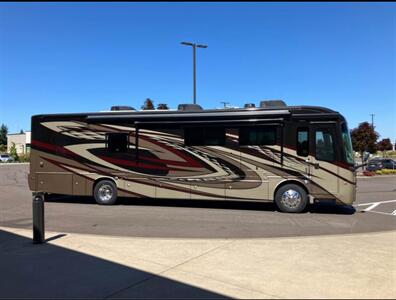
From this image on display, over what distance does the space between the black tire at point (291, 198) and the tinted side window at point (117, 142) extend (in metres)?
5.20

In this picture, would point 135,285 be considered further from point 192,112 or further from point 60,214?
point 192,112

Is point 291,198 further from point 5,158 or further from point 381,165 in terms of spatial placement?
point 5,158

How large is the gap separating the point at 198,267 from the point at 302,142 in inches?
275

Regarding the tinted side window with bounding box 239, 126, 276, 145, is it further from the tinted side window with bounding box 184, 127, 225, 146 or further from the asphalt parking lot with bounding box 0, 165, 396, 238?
the asphalt parking lot with bounding box 0, 165, 396, 238

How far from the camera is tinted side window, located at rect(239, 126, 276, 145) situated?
40.4ft

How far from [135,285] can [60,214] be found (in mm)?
7129

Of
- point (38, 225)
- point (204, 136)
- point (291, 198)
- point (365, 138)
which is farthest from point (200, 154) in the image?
point (365, 138)

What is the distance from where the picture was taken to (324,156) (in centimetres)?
1188

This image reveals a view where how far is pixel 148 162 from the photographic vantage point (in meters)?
13.6

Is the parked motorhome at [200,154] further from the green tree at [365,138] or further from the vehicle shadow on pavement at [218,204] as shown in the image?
the green tree at [365,138]

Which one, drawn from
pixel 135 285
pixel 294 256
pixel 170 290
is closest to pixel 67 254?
pixel 135 285

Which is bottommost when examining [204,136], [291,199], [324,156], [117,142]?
[291,199]

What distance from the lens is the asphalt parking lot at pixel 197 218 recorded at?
29.9ft

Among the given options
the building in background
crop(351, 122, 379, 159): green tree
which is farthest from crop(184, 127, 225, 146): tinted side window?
the building in background
